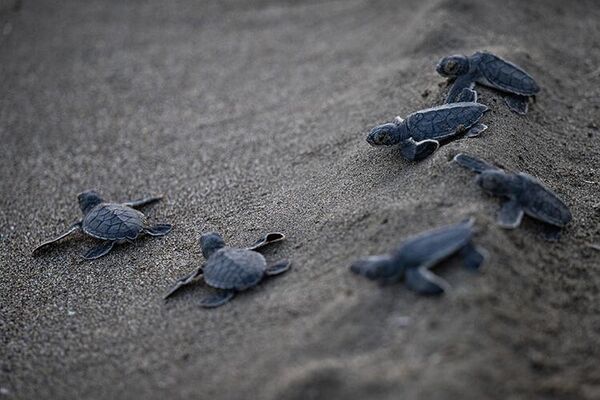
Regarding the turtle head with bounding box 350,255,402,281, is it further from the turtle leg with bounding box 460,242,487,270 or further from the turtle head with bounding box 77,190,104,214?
the turtle head with bounding box 77,190,104,214

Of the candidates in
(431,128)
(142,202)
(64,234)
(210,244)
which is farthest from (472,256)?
(64,234)

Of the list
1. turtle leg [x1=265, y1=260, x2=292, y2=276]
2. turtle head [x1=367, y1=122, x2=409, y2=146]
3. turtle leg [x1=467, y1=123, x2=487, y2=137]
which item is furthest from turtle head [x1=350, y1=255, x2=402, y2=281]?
turtle leg [x1=467, y1=123, x2=487, y2=137]

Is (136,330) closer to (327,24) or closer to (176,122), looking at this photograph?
(176,122)

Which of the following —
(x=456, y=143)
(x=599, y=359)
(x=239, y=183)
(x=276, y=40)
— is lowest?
(x=599, y=359)

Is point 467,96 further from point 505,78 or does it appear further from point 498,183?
point 498,183

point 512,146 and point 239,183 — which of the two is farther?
point 239,183

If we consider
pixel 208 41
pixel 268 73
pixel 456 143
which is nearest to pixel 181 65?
pixel 208 41

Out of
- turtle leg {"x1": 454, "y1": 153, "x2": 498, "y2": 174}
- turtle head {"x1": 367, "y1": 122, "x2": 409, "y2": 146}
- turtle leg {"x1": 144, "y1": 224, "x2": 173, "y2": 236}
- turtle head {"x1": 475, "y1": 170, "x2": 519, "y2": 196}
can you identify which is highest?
turtle head {"x1": 367, "y1": 122, "x2": 409, "y2": 146}
